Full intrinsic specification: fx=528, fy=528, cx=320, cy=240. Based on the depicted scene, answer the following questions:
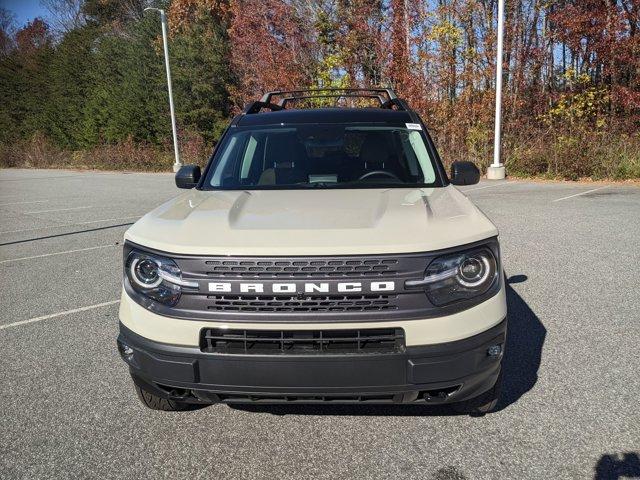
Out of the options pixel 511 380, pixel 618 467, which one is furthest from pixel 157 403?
pixel 618 467

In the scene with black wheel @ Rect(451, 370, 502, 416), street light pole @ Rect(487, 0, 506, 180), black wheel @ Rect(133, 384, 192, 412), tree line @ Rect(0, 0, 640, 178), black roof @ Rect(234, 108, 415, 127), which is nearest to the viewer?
black wheel @ Rect(451, 370, 502, 416)

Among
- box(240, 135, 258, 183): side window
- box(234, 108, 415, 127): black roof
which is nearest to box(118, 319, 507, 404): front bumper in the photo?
box(240, 135, 258, 183): side window

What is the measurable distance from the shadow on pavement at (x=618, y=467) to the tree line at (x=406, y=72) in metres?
14.6

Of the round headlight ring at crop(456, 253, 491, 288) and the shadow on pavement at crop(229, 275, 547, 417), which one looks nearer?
the round headlight ring at crop(456, 253, 491, 288)

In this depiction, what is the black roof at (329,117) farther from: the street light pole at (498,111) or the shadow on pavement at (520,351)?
the street light pole at (498,111)

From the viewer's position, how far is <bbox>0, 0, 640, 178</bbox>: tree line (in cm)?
1780

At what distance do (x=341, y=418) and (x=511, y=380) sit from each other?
3.83 ft

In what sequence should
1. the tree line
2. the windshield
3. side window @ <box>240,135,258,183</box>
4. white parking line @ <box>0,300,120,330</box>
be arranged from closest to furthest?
the windshield
side window @ <box>240,135,258,183</box>
white parking line @ <box>0,300,120,330</box>
the tree line

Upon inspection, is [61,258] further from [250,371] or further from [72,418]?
[250,371]

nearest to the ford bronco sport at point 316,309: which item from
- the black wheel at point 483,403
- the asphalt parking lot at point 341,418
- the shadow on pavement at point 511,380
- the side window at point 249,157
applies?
the black wheel at point 483,403

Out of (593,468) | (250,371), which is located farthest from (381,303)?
(593,468)

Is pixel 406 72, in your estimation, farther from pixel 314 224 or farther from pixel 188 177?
pixel 314 224

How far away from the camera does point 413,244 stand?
2312 mm

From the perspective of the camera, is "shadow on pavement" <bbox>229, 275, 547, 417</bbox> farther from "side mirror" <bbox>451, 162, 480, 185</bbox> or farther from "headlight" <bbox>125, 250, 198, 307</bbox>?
"side mirror" <bbox>451, 162, 480, 185</bbox>
